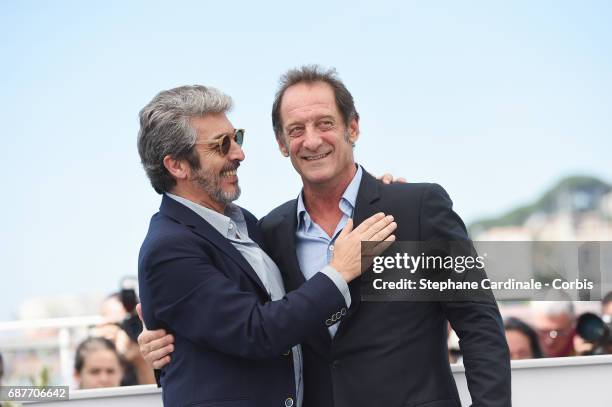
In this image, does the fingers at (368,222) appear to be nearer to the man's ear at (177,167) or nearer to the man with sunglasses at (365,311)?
the man with sunglasses at (365,311)

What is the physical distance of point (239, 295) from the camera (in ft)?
7.32

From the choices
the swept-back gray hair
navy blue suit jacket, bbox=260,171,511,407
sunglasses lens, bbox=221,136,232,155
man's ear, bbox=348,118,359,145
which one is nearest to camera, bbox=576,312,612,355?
navy blue suit jacket, bbox=260,171,511,407

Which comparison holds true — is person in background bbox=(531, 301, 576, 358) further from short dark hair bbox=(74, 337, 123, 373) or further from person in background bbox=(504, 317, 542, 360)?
short dark hair bbox=(74, 337, 123, 373)

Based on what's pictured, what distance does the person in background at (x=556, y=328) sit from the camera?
4.73 m

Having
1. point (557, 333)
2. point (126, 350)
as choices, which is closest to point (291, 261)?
point (126, 350)

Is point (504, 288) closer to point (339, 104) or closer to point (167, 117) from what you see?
point (339, 104)

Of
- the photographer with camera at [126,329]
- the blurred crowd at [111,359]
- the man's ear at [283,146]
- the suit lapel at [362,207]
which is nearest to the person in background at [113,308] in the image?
the photographer with camera at [126,329]

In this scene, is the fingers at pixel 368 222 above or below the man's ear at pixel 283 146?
below

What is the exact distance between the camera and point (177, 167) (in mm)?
2514

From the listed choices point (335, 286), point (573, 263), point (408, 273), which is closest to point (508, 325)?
point (573, 263)

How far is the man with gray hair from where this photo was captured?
2.20m

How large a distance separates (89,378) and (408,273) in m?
2.70

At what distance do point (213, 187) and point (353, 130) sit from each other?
59 centimetres

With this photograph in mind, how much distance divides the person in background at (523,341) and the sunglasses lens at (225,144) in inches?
111
